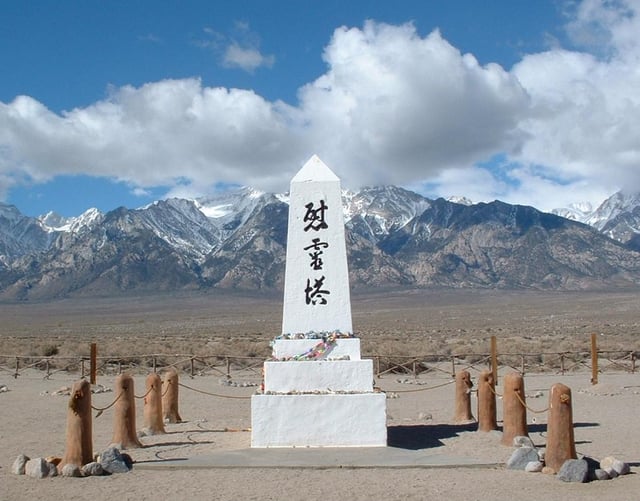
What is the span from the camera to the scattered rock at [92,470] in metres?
10.7

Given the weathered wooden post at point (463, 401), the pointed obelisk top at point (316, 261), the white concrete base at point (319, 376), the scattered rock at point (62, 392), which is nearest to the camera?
the white concrete base at point (319, 376)

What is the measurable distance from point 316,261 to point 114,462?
4.47m

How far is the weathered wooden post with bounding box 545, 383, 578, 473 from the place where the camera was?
1054 cm

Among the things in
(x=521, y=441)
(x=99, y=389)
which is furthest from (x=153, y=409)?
(x=99, y=389)

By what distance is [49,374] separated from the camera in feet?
85.9

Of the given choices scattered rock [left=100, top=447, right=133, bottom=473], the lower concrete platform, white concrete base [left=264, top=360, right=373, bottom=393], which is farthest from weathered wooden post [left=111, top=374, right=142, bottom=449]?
white concrete base [left=264, top=360, right=373, bottom=393]

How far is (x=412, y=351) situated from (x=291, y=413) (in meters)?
22.8

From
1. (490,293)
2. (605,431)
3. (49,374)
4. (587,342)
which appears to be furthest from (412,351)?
(490,293)

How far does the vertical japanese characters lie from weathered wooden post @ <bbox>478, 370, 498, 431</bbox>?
3.25m

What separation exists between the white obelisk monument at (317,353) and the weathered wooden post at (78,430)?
2.57 meters

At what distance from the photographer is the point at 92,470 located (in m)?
10.7

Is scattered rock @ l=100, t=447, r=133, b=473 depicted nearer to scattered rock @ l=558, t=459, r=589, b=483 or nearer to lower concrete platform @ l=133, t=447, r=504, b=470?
lower concrete platform @ l=133, t=447, r=504, b=470

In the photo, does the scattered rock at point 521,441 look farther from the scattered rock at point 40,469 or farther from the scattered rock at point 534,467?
the scattered rock at point 40,469

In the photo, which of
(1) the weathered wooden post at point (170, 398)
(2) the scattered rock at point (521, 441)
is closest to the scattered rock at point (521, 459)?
(2) the scattered rock at point (521, 441)
